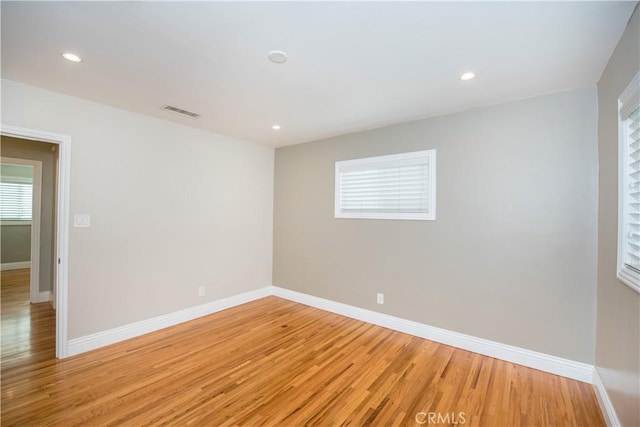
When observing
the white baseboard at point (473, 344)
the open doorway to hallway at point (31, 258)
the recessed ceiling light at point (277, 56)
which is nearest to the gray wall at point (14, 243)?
the open doorway to hallway at point (31, 258)

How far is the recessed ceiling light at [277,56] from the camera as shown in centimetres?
186

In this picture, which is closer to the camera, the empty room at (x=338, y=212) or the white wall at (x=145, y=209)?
the empty room at (x=338, y=212)

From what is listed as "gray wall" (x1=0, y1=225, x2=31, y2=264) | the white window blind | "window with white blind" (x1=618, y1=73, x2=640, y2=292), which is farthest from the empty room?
the white window blind

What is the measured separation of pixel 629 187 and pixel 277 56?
2.51m

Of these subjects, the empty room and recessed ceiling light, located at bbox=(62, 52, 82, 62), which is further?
recessed ceiling light, located at bbox=(62, 52, 82, 62)

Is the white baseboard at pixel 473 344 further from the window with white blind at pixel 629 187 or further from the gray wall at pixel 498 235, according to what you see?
the window with white blind at pixel 629 187

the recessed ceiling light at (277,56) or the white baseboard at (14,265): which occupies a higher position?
the recessed ceiling light at (277,56)

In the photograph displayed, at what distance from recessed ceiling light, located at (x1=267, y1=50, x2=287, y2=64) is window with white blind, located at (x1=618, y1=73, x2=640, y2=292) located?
6.98ft

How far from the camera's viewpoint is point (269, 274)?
4652mm

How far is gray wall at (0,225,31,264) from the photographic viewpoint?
20.2ft

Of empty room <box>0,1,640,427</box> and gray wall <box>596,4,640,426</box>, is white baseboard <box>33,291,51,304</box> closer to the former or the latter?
empty room <box>0,1,640,427</box>

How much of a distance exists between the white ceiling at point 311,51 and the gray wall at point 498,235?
0.35 metres

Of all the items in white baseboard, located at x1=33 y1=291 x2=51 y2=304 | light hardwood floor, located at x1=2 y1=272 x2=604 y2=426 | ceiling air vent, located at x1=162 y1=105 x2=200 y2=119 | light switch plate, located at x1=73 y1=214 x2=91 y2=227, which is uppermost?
ceiling air vent, located at x1=162 y1=105 x2=200 y2=119

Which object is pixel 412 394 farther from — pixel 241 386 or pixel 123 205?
pixel 123 205
